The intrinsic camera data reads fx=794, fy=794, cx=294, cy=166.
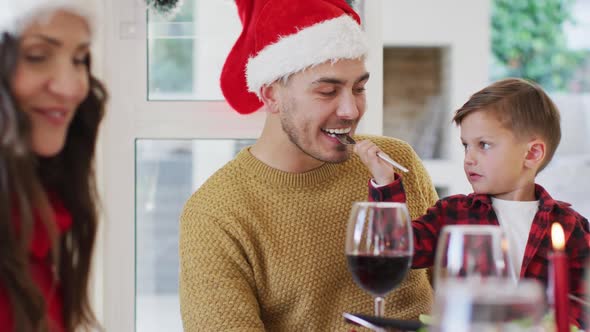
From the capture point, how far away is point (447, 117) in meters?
4.04

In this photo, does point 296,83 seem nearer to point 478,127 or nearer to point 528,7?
point 478,127

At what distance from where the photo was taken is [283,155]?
1985mm

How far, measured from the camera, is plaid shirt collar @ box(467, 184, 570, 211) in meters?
1.88

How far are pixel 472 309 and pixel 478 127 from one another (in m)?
1.31

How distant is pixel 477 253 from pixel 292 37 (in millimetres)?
1163

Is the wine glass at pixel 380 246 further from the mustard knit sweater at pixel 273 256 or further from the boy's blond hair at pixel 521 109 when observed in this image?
the boy's blond hair at pixel 521 109

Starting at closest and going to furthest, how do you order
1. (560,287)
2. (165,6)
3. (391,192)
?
1. (560,287)
2. (391,192)
3. (165,6)

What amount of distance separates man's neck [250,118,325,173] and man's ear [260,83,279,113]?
54mm

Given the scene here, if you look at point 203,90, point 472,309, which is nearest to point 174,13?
point 203,90

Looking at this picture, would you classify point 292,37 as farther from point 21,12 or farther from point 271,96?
point 21,12

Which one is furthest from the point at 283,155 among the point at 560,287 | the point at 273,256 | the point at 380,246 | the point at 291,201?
the point at 560,287

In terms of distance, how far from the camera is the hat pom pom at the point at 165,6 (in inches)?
90.2

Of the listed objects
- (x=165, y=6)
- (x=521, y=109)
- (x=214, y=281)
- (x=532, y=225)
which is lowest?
(x=214, y=281)

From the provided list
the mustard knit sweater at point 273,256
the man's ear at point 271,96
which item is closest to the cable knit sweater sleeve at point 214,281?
the mustard knit sweater at point 273,256
